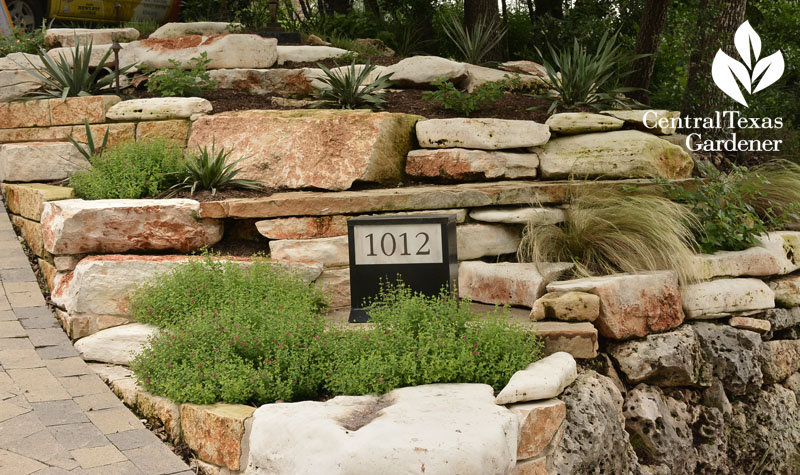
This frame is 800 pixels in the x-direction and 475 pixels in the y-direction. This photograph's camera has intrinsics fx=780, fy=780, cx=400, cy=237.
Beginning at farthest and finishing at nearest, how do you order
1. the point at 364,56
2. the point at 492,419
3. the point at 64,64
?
1. the point at 364,56
2. the point at 64,64
3. the point at 492,419

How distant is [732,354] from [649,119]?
8.52 feet

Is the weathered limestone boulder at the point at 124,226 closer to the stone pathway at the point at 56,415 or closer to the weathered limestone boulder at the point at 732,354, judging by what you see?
the stone pathway at the point at 56,415

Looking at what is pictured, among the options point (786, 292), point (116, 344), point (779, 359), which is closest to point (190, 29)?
point (116, 344)

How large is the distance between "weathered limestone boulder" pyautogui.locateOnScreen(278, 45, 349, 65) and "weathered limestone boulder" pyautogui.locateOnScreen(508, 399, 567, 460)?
564 cm

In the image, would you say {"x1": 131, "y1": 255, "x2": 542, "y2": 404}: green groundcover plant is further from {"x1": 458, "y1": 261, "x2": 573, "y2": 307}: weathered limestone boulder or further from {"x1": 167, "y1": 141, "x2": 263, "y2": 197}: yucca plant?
{"x1": 167, "y1": 141, "x2": 263, "y2": 197}: yucca plant

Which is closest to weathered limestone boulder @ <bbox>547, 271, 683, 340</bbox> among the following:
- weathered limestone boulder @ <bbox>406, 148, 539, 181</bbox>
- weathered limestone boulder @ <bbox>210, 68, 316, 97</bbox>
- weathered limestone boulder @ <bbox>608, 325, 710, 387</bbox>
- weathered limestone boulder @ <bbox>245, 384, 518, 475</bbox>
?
weathered limestone boulder @ <bbox>608, 325, 710, 387</bbox>

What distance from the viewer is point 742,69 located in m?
8.16

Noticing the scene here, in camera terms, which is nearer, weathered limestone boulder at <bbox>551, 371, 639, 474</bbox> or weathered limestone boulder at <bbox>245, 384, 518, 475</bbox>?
weathered limestone boulder at <bbox>245, 384, 518, 475</bbox>

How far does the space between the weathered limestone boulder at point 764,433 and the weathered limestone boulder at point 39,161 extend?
5.46m

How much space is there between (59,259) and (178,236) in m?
0.82

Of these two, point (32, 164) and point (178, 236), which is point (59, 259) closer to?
point (178, 236)

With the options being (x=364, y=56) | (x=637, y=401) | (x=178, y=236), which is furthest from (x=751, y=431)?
(x=364, y=56)

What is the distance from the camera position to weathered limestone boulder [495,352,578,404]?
3.64 m

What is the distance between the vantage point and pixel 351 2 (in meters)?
12.8
